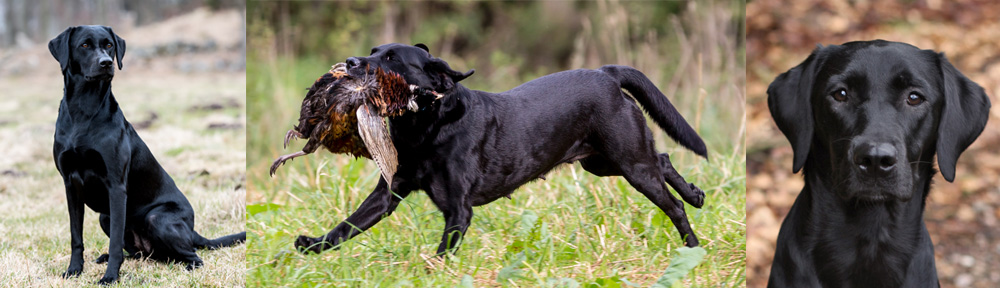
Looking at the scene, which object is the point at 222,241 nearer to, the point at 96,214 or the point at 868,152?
the point at 96,214

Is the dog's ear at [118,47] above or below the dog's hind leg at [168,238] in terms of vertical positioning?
above

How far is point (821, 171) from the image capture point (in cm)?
253

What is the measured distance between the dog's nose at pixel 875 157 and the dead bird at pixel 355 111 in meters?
1.40

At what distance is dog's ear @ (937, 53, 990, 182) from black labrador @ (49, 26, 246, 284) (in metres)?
3.04

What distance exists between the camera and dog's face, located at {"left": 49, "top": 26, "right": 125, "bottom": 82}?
312 centimetres

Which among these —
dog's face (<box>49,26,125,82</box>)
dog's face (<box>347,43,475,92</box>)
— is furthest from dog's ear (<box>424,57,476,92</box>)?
dog's face (<box>49,26,125,82</box>)

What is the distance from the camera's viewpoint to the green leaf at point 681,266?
2.89m

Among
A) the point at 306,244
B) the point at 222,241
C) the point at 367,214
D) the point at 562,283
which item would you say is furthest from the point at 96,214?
the point at 562,283

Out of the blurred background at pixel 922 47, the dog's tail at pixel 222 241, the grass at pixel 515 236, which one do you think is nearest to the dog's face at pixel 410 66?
the grass at pixel 515 236

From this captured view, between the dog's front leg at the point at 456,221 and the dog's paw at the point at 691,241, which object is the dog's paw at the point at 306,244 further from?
the dog's paw at the point at 691,241

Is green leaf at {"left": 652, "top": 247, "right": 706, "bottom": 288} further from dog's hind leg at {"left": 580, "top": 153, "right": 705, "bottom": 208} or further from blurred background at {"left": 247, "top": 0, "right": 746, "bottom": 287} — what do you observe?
dog's hind leg at {"left": 580, "top": 153, "right": 705, "bottom": 208}

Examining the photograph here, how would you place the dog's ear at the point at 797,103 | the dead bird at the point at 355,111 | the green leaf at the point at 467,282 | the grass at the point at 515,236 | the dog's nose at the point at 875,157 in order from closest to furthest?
the dog's nose at the point at 875,157 < the dog's ear at the point at 797,103 < the dead bird at the point at 355,111 < the green leaf at the point at 467,282 < the grass at the point at 515,236

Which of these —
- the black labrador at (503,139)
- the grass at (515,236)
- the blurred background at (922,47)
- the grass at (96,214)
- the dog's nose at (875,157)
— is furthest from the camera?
the blurred background at (922,47)

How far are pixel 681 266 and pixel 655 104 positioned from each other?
2.69 feet
